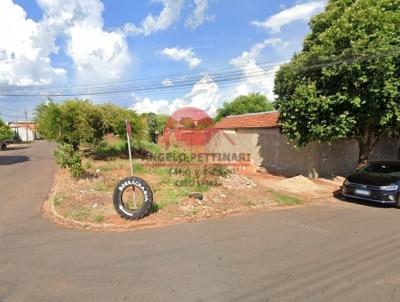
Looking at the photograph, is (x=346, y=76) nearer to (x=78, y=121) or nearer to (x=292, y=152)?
(x=292, y=152)

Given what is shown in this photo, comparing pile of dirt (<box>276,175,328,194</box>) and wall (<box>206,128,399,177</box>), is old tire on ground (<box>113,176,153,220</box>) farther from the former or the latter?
wall (<box>206,128,399,177</box>)

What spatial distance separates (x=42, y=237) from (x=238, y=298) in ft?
15.0

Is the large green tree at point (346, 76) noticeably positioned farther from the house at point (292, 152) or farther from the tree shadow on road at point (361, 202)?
the tree shadow on road at point (361, 202)

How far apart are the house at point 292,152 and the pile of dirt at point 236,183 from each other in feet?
13.6

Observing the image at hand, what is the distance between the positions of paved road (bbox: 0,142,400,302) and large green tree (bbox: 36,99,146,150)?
6.59 m

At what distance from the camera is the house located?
14.6 metres

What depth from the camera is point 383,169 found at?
10.4 meters

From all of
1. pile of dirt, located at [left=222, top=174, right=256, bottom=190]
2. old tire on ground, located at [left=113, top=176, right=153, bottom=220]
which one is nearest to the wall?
pile of dirt, located at [left=222, top=174, right=256, bottom=190]

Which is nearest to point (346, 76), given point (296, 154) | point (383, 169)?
point (383, 169)

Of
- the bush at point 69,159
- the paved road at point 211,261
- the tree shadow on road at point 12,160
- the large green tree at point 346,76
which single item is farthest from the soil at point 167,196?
the tree shadow on road at point 12,160

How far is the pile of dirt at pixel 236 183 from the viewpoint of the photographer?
11.1 meters

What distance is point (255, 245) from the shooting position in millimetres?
5875

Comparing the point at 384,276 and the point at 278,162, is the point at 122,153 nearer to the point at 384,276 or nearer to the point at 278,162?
the point at 278,162

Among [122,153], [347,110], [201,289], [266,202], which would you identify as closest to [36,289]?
[201,289]
